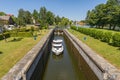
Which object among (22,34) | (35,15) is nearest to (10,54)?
(22,34)

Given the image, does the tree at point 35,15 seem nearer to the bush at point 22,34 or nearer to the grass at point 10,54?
the bush at point 22,34

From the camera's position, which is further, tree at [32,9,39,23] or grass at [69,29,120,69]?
tree at [32,9,39,23]

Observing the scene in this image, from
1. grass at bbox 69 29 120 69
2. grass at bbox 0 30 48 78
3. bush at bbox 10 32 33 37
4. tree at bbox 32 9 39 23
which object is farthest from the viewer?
tree at bbox 32 9 39 23

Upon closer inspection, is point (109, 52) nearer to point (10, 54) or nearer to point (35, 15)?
point (10, 54)

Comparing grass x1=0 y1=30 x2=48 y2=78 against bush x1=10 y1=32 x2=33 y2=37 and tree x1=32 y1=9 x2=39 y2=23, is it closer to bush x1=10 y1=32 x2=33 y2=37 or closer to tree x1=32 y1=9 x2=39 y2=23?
bush x1=10 y1=32 x2=33 y2=37

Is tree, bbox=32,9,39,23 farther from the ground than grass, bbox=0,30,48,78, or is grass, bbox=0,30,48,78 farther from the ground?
tree, bbox=32,9,39,23

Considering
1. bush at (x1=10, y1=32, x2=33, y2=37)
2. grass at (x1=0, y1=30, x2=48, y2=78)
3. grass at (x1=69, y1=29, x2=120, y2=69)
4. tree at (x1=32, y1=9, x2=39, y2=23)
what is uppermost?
tree at (x1=32, y1=9, x2=39, y2=23)

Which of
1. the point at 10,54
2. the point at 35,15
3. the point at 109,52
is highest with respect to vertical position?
the point at 35,15

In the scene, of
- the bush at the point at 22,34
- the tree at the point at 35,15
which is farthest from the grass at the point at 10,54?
the tree at the point at 35,15

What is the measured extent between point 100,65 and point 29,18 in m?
113

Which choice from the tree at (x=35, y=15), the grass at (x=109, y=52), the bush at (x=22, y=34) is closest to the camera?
the grass at (x=109, y=52)

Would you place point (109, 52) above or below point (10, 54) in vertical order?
above

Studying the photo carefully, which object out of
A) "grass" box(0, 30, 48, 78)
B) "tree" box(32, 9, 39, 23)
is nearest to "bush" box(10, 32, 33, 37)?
"grass" box(0, 30, 48, 78)

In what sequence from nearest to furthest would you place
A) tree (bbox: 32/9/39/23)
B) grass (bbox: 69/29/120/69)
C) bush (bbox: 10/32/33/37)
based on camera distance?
grass (bbox: 69/29/120/69) → bush (bbox: 10/32/33/37) → tree (bbox: 32/9/39/23)
